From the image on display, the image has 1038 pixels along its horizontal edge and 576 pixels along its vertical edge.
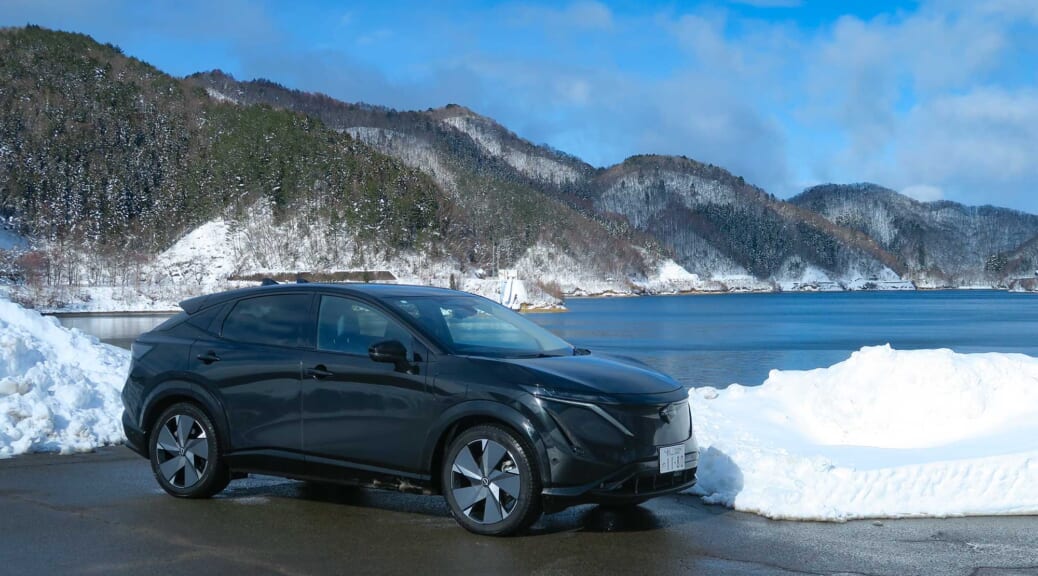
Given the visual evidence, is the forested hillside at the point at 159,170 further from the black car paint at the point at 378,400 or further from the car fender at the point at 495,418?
the car fender at the point at 495,418

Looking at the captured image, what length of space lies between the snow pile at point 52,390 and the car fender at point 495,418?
16.8 ft

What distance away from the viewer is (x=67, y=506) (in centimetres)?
750

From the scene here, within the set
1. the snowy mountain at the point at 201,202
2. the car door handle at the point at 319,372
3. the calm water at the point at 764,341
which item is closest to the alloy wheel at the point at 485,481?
the car door handle at the point at 319,372

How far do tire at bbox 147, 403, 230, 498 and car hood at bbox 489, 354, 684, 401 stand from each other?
8.60 ft

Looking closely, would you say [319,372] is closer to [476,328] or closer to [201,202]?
[476,328]

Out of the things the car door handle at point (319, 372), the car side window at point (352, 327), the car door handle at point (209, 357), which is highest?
the car side window at point (352, 327)

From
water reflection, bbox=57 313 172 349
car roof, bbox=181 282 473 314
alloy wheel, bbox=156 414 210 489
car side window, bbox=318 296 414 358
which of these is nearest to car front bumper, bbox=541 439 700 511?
car side window, bbox=318 296 414 358

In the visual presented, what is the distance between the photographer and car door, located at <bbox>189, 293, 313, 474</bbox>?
24.0ft

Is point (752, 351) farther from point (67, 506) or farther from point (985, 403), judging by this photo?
point (67, 506)

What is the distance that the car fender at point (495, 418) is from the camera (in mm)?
6328

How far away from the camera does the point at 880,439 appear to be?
9.53 m

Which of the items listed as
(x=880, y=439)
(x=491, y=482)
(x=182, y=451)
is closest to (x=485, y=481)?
(x=491, y=482)

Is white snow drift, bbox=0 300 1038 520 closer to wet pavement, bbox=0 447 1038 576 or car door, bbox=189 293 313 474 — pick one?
wet pavement, bbox=0 447 1038 576

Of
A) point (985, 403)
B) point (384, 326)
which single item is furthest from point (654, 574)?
point (985, 403)
